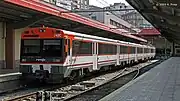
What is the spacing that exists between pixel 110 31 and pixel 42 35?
20494 millimetres

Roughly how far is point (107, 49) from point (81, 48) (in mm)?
5942

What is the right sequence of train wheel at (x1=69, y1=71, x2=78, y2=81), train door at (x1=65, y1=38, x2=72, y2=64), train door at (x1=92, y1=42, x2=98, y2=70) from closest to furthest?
1. train door at (x1=65, y1=38, x2=72, y2=64)
2. train wheel at (x1=69, y1=71, x2=78, y2=81)
3. train door at (x1=92, y1=42, x2=98, y2=70)

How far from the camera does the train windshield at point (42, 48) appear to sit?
15.2 m

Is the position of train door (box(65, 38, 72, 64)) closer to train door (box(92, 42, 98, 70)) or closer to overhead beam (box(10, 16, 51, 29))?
train door (box(92, 42, 98, 70))

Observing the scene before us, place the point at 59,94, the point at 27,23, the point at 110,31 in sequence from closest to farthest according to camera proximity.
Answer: the point at 59,94
the point at 27,23
the point at 110,31

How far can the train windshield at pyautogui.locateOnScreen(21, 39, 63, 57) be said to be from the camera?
15.2 m

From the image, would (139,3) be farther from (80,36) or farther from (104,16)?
(104,16)

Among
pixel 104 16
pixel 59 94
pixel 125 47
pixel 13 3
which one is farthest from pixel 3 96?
pixel 104 16

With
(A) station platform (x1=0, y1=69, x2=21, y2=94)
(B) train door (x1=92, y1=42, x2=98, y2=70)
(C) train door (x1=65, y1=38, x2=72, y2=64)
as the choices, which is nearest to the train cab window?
(C) train door (x1=65, y1=38, x2=72, y2=64)

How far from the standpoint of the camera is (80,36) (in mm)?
17016

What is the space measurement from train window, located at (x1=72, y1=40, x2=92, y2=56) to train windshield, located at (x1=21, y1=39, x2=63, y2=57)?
1.09m

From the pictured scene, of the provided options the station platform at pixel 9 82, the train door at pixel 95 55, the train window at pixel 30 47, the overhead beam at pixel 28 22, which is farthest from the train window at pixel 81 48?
the overhead beam at pixel 28 22

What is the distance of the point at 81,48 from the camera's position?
675 inches

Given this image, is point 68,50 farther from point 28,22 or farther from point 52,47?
point 28,22
